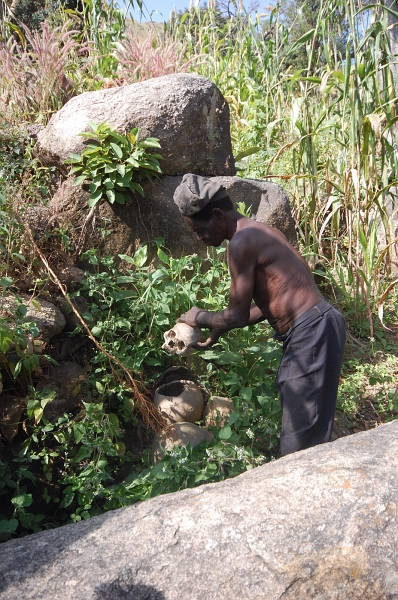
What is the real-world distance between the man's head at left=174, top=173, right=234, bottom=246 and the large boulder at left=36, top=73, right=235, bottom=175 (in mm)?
1640

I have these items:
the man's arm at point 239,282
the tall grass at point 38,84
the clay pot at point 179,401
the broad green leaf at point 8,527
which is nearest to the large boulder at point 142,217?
the clay pot at point 179,401

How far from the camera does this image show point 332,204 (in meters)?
5.39

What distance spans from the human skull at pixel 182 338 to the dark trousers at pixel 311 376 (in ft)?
1.57

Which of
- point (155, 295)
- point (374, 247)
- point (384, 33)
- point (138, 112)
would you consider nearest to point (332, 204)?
point (374, 247)

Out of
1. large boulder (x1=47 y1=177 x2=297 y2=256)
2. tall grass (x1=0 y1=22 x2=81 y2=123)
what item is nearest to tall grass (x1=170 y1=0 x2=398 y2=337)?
large boulder (x1=47 y1=177 x2=297 y2=256)

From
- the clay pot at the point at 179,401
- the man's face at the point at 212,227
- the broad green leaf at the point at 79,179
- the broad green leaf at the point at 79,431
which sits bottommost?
the clay pot at the point at 179,401

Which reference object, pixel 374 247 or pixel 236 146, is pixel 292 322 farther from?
pixel 236 146

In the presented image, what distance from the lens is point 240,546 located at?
5.63 ft

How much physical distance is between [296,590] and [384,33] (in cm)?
390

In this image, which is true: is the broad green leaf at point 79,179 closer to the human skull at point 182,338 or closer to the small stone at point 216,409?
the human skull at point 182,338

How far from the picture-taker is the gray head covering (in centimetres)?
288

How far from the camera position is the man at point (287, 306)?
9.47 feet

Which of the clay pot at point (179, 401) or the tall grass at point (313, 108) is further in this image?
the tall grass at point (313, 108)

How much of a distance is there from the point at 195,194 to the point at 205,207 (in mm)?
87
